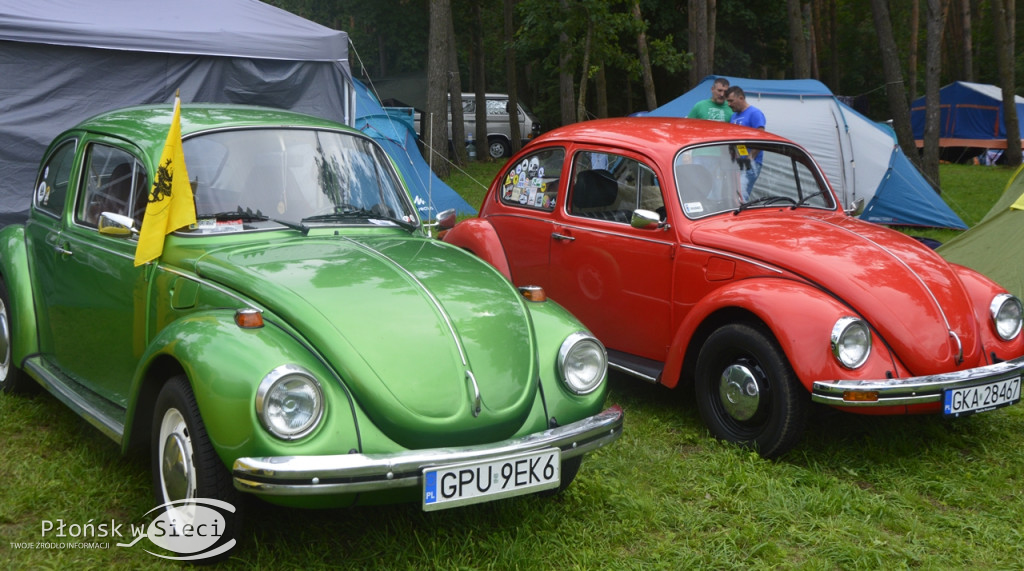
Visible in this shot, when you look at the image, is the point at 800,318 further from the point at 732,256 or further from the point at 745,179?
the point at 745,179

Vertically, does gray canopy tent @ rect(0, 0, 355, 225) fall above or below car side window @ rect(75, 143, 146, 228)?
above

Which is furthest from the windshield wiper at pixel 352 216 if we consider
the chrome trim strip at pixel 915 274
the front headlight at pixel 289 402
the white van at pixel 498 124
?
the white van at pixel 498 124

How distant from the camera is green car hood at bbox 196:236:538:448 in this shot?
315cm

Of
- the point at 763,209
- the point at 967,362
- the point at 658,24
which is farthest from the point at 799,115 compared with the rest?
the point at 658,24

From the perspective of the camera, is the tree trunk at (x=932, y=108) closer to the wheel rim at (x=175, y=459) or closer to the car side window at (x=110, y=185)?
the car side window at (x=110, y=185)

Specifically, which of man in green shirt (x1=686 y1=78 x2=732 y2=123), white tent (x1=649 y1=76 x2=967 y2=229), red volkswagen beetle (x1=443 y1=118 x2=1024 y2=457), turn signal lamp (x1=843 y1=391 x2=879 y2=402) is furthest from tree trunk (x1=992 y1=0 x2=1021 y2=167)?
turn signal lamp (x1=843 y1=391 x2=879 y2=402)

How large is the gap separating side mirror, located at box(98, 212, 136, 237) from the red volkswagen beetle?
2646mm

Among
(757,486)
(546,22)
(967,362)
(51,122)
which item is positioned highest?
(546,22)

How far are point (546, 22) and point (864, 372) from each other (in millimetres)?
12309

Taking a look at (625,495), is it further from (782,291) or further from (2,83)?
(2,83)

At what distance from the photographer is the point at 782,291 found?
14.8 feet

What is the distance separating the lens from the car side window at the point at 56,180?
4.72 m

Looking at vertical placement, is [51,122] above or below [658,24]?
below

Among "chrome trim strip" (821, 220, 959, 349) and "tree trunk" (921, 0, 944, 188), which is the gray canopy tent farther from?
"tree trunk" (921, 0, 944, 188)
